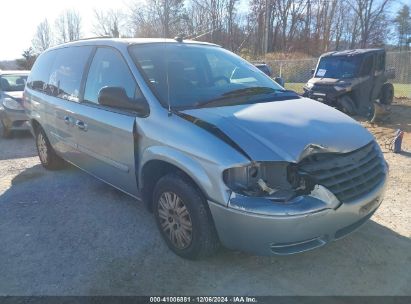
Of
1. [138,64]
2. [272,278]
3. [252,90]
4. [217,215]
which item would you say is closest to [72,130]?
[138,64]

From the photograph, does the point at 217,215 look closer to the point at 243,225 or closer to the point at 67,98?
the point at 243,225

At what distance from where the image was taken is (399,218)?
13.2 feet

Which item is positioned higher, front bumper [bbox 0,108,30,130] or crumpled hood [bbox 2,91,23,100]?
crumpled hood [bbox 2,91,23,100]

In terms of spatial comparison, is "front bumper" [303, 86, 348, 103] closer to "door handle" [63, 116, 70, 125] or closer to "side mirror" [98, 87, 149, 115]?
"door handle" [63, 116, 70, 125]

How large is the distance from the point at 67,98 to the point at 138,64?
152 centimetres

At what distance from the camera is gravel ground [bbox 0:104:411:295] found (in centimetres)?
295

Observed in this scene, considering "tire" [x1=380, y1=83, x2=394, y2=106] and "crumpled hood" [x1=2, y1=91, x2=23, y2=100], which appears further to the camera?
"tire" [x1=380, y1=83, x2=394, y2=106]

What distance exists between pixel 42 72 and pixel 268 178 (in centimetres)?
442

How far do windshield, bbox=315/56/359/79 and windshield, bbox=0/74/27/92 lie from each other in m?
9.09

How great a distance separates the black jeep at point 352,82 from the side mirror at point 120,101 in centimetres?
896

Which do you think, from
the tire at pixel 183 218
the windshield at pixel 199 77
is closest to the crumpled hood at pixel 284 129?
the windshield at pixel 199 77

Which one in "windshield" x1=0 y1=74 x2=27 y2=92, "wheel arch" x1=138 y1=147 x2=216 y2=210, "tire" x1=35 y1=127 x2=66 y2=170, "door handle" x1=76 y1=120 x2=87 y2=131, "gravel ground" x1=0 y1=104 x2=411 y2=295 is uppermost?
"windshield" x1=0 y1=74 x2=27 y2=92

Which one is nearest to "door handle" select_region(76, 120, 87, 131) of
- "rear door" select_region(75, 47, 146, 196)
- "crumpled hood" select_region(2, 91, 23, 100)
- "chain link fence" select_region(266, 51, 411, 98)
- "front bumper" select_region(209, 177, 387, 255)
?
"rear door" select_region(75, 47, 146, 196)

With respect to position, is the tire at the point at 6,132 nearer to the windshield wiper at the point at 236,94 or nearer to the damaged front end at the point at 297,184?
the windshield wiper at the point at 236,94
